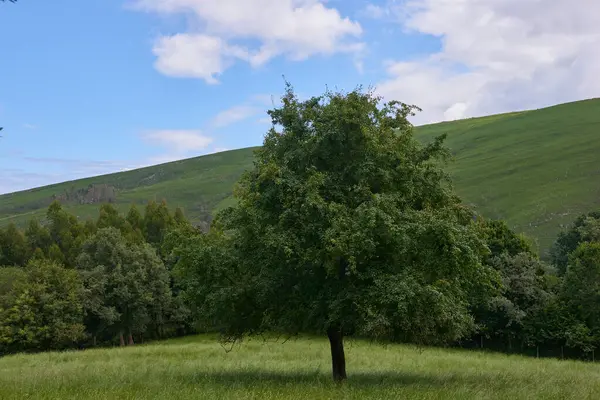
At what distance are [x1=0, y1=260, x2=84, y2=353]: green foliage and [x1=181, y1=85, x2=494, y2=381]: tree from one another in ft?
148

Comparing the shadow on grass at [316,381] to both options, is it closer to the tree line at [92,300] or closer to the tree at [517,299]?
the tree line at [92,300]

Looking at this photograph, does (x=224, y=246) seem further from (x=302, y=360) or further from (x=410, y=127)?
(x=302, y=360)

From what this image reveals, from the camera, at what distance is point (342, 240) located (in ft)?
49.2

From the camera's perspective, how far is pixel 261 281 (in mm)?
17797

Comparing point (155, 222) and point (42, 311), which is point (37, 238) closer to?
point (155, 222)

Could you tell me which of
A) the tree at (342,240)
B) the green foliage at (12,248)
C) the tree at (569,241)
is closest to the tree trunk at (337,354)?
the tree at (342,240)

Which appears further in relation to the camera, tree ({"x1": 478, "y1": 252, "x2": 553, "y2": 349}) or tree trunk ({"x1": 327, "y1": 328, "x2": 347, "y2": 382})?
tree ({"x1": 478, "y1": 252, "x2": 553, "y2": 349})

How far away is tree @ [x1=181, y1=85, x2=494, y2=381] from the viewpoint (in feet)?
51.2

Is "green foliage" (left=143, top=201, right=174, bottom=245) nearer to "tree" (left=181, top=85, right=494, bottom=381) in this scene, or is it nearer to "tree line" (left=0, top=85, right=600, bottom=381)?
"tree line" (left=0, top=85, right=600, bottom=381)

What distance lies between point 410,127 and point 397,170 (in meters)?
2.30

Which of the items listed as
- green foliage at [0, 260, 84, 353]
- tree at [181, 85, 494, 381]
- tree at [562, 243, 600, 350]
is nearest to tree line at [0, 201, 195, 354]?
green foliage at [0, 260, 84, 353]

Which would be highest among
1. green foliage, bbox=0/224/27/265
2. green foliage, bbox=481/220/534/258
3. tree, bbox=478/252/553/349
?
green foliage, bbox=0/224/27/265

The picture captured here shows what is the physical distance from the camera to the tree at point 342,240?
51.2 feet

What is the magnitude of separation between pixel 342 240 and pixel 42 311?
177ft
